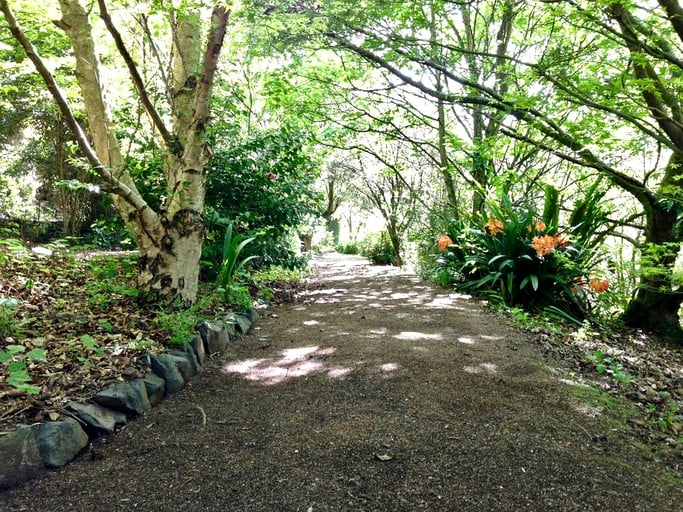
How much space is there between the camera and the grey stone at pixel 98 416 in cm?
164

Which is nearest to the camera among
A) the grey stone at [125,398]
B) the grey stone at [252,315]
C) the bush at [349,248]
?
the grey stone at [125,398]

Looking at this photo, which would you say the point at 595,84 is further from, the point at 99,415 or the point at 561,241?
the point at 99,415

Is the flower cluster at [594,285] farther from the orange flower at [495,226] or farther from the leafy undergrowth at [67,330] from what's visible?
the leafy undergrowth at [67,330]

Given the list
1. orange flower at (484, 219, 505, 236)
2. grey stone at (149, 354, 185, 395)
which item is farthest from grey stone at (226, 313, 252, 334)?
orange flower at (484, 219, 505, 236)

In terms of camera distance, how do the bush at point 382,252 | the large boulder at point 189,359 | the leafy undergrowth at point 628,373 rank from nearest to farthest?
the leafy undergrowth at point 628,373 → the large boulder at point 189,359 → the bush at point 382,252

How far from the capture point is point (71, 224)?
26.1 ft

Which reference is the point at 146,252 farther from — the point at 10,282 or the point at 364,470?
the point at 364,470

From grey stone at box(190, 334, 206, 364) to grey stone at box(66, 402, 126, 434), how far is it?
27.3 inches

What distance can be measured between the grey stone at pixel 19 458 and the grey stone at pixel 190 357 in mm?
886

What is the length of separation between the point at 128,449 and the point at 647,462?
2.04m

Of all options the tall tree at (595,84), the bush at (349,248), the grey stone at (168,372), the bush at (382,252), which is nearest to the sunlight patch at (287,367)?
the grey stone at (168,372)

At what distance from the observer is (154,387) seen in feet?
6.57

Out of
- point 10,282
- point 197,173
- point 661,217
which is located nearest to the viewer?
point 10,282

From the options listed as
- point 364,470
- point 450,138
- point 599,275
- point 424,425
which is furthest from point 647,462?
point 450,138
